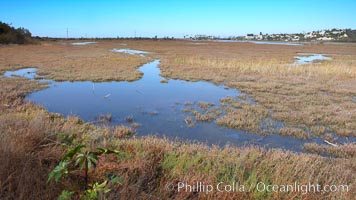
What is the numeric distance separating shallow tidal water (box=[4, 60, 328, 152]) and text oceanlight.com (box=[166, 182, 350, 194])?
399cm

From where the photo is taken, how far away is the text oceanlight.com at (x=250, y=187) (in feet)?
14.0

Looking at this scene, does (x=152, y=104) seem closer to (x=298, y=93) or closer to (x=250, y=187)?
(x=298, y=93)

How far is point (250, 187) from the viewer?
14.4 ft

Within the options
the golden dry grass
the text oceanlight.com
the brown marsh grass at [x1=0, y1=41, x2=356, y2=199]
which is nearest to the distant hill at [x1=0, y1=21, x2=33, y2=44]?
the golden dry grass

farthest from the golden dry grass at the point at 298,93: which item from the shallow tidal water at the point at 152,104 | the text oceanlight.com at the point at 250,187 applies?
the text oceanlight.com at the point at 250,187

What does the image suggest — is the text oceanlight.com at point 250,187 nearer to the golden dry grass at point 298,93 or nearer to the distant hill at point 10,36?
the golden dry grass at point 298,93

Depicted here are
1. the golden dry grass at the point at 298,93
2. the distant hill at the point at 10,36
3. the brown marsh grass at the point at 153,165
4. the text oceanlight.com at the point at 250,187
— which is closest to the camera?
the brown marsh grass at the point at 153,165

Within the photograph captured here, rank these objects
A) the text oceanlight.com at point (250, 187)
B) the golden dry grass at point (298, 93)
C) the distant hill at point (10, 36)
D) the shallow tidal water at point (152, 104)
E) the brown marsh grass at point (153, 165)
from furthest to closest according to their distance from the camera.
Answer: the distant hill at point (10, 36), the golden dry grass at point (298, 93), the shallow tidal water at point (152, 104), the text oceanlight.com at point (250, 187), the brown marsh grass at point (153, 165)

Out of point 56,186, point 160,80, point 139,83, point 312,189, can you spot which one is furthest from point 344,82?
point 56,186

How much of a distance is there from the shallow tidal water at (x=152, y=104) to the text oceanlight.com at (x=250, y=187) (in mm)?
3989

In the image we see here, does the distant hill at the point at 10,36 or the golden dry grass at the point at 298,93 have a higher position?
the distant hill at the point at 10,36

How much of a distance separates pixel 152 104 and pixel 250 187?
10.0 m

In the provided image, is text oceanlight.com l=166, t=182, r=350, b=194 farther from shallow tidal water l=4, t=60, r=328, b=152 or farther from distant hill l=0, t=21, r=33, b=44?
distant hill l=0, t=21, r=33, b=44

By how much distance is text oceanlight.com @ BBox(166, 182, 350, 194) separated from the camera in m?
4.28
